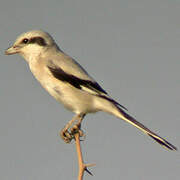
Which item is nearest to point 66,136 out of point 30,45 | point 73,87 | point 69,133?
point 69,133

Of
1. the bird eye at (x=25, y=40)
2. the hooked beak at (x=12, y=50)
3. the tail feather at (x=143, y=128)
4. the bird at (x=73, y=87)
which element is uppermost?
the bird eye at (x=25, y=40)

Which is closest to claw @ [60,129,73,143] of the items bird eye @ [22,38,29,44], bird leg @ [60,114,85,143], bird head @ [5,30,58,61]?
bird leg @ [60,114,85,143]

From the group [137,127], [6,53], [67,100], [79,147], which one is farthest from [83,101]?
[79,147]

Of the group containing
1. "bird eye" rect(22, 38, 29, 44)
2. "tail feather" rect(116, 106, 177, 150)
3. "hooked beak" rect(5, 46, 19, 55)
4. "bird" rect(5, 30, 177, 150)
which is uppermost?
"bird eye" rect(22, 38, 29, 44)

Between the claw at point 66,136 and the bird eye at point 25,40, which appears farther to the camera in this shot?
the bird eye at point 25,40

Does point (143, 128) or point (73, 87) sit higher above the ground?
point (73, 87)

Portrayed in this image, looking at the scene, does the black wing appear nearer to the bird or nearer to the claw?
the bird

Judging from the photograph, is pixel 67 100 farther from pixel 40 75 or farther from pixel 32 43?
pixel 32 43

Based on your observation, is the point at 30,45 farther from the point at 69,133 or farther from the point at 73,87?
the point at 69,133

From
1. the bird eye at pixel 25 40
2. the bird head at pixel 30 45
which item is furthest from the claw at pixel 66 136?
the bird eye at pixel 25 40

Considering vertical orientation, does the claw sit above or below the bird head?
below

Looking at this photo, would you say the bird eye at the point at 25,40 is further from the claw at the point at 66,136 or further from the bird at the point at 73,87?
the claw at the point at 66,136

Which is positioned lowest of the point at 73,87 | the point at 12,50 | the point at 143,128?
the point at 143,128

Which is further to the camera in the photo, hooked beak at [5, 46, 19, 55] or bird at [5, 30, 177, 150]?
hooked beak at [5, 46, 19, 55]
